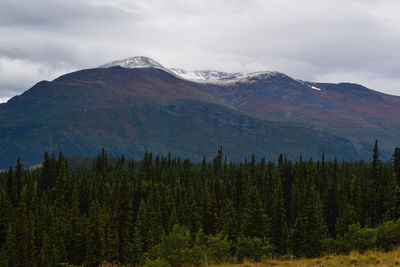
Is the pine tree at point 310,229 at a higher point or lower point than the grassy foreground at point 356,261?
lower

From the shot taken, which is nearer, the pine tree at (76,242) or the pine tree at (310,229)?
the pine tree at (310,229)

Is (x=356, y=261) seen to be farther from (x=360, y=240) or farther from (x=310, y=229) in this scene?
(x=310, y=229)

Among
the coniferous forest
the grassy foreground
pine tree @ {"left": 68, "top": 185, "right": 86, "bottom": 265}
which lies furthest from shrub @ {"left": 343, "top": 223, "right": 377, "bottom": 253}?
pine tree @ {"left": 68, "top": 185, "right": 86, "bottom": 265}

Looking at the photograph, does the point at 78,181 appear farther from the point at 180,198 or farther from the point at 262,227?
the point at 262,227

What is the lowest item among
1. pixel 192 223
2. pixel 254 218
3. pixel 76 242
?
pixel 76 242

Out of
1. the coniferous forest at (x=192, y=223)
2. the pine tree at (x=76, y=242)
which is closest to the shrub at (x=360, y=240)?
the coniferous forest at (x=192, y=223)

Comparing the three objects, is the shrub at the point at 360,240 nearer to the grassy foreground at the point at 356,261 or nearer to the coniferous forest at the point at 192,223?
the coniferous forest at the point at 192,223

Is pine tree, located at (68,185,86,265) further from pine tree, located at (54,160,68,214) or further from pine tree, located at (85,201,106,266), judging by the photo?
pine tree, located at (54,160,68,214)

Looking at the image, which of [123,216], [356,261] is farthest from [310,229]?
[123,216]

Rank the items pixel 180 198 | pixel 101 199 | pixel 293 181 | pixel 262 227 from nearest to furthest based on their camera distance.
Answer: pixel 262 227 → pixel 101 199 → pixel 180 198 → pixel 293 181

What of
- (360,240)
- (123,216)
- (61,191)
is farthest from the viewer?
(61,191)

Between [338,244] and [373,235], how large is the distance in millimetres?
4870

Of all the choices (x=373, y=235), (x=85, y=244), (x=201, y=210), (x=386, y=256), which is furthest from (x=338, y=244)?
(x=201, y=210)

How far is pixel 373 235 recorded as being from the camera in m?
40.8
